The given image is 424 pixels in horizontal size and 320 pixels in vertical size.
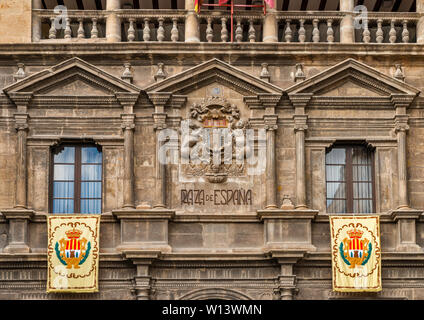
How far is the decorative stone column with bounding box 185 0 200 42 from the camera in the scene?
39625 millimetres

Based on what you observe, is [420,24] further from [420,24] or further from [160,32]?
[160,32]

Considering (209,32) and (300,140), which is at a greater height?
(209,32)

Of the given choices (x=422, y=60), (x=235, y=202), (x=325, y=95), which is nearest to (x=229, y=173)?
(x=235, y=202)

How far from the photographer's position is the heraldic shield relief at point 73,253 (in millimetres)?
37500

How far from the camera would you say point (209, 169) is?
38.8m

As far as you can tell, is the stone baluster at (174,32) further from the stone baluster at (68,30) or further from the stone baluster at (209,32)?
the stone baluster at (68,30)

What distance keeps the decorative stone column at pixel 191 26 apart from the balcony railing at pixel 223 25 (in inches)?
2.6

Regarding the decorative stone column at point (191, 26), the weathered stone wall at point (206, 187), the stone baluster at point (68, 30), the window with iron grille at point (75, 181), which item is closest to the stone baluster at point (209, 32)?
the decorative stone column at point (191, 26)

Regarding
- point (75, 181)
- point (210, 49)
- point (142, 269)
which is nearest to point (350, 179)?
point (210, 49)

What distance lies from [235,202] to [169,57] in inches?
171

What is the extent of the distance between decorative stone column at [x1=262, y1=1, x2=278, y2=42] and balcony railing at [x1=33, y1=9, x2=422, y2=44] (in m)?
0.12

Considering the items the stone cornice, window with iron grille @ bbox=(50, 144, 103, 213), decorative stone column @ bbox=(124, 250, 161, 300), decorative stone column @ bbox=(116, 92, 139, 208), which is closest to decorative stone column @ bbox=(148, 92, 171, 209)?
decorative stone column @ bbox=(116, 92, 139, 208)

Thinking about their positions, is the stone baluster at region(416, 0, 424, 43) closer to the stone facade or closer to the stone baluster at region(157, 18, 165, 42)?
the stone facade

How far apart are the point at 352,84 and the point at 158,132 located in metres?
5.41
